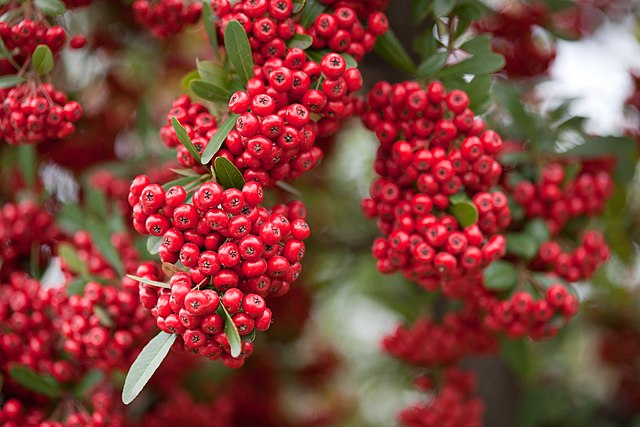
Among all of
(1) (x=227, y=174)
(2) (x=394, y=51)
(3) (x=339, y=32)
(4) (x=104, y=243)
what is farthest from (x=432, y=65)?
(4) (x=104, y=243)

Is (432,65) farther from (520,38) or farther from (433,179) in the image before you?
(520,38)

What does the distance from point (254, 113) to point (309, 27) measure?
0.26 metres

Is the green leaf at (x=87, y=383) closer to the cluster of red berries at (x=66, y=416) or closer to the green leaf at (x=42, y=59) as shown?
the cluster of red berries at (x=66, y=416)

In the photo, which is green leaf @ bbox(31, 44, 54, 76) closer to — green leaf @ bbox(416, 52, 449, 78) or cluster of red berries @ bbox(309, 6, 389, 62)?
cluster of red berries @ bbox(309, 6, 389, 62)

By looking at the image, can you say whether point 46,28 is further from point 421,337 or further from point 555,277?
point 421,337

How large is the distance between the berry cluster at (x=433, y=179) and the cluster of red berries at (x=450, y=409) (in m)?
0.83

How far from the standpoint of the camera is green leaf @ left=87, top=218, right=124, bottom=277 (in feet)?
5.39

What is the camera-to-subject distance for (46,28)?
1.39 m

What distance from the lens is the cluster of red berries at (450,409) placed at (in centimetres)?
205

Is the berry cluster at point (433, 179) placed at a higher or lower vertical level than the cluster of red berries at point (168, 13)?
lower

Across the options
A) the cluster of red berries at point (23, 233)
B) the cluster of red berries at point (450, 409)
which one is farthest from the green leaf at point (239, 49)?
the cluster of red berries at point (450, 409)

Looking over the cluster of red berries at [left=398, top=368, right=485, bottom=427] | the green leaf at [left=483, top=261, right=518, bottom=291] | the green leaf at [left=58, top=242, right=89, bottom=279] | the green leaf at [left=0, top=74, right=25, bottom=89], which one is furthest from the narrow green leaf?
the cluster of red berries at [left=398, top=368, right=485, bottom=427]

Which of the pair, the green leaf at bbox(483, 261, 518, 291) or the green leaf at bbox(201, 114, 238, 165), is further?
the green leaf at bbox(483, 261, 518, 291)

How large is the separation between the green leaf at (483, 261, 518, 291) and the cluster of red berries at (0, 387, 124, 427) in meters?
0.96
